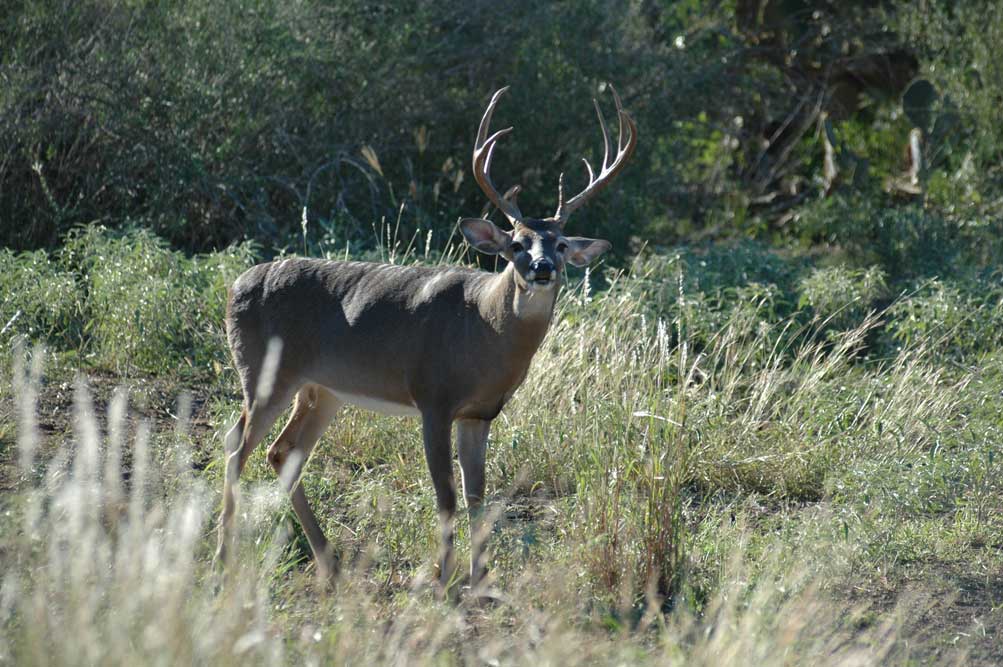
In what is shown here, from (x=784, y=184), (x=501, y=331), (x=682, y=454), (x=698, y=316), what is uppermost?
(x=501, y=331)

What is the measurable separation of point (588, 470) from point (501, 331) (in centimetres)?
75

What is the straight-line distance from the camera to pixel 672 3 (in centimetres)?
1496

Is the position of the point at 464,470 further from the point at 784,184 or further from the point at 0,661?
the point at 784,184

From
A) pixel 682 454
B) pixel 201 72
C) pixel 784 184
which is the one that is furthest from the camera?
pixel 784 184

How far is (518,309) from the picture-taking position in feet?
19.1

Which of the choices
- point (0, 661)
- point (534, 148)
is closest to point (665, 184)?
point (534, 148)

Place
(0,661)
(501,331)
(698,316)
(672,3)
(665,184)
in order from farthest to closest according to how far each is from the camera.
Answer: (672,3) → (665,184) → (698,316) → (501,331) → (0,661)

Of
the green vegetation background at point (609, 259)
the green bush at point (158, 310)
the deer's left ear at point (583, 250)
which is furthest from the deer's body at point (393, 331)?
the green bush at point (158, 310)

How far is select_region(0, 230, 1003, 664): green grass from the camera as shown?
406 cm

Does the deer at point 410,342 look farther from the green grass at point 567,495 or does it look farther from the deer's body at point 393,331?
the green grass at point 567,495

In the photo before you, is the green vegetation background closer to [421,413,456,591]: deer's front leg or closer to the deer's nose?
[421,413,456,591]: deer's front leg

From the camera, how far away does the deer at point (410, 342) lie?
19.3 ft

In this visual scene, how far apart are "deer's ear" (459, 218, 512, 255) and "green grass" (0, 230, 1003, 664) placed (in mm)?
861

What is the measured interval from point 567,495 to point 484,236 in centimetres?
145
